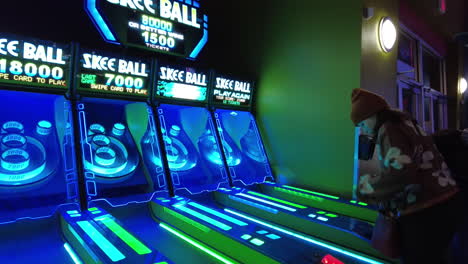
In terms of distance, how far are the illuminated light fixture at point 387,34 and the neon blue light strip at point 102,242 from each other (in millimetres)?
3531

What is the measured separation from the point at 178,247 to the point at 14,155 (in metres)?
1.50

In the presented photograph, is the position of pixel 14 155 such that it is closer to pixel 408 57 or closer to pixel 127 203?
pixel 127 203

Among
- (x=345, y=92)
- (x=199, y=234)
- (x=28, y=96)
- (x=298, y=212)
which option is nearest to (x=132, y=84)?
(x=28, y=96)

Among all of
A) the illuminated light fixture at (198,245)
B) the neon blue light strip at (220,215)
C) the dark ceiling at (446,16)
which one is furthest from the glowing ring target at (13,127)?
the dark ceiling at (446,16)

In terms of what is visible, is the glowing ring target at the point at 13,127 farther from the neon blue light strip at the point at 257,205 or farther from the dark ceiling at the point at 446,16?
the dark ceiling at the point at 446,16

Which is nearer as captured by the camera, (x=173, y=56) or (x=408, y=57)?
(x=173, y=56)

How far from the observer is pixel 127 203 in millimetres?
2770

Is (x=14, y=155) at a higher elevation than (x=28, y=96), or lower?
lower

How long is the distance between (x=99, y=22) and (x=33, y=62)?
3.14ft

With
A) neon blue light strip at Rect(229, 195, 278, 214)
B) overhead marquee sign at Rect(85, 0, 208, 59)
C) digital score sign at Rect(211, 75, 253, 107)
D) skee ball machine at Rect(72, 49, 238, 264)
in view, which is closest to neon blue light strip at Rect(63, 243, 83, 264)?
skee ball machine at Rect(72, 49, 238, 264)

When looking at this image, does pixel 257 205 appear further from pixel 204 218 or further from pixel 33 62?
pixel 33 62

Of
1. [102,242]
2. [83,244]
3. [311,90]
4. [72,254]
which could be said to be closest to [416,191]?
[102,242]

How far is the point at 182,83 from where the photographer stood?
351cm

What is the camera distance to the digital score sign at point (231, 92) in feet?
12.6
